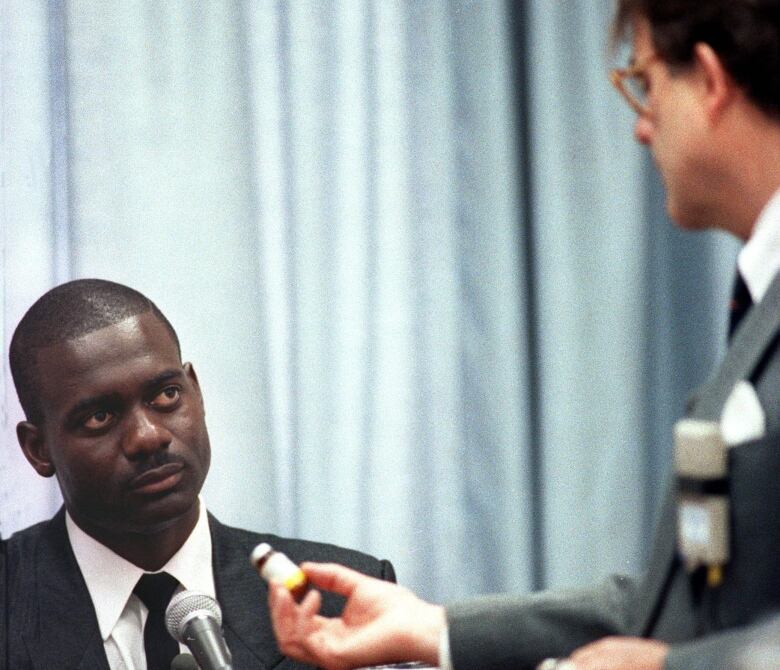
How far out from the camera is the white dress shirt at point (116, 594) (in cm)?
174

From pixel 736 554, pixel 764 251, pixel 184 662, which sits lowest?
pixel 184 662

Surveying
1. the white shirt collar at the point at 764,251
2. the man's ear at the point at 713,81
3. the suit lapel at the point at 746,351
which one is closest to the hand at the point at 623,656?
the suit lapel at the point at 746,351

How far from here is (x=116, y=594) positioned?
68.7 inches

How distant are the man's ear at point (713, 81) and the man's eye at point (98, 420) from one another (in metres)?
0.92

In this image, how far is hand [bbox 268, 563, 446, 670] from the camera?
4.46 feet

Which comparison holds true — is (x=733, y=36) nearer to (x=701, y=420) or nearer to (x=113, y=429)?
(x=701, y=420)

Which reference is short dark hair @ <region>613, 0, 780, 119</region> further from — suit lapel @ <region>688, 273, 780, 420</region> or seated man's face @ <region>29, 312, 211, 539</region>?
seated man's face @ <region>29, 312, 211, 539</region>

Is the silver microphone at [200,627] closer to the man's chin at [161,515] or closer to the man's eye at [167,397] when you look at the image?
the man's chin at [161,515]

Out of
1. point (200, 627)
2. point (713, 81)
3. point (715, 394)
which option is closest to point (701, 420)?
point (715, 394)

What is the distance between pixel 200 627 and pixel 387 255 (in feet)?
2.30

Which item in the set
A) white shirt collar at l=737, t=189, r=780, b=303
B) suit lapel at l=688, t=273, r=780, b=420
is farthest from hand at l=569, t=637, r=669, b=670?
white shirt collar at l=737, t=189, r=780, b=303

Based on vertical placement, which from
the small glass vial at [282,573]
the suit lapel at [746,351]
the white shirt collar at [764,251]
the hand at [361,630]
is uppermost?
the white shirt collar at [764,251]

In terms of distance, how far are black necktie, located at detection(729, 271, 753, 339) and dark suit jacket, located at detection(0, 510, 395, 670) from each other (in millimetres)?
786

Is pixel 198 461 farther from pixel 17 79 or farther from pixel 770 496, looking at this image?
pixel 770 496
